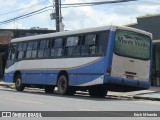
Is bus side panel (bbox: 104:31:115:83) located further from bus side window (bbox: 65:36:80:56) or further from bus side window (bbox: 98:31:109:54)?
bus side window (bbox: 65:36:80:56)

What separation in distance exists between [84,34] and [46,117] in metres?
11.0

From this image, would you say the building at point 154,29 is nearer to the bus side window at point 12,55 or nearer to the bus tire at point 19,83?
the bus side window at point 12,55

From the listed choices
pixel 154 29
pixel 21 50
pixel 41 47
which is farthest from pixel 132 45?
pixel 154 29

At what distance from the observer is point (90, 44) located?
2431 centimetres

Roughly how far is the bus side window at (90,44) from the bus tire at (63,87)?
7.01 ft

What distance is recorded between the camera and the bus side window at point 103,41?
76.0 feet

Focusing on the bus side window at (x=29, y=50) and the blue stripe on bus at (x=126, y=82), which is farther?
the bus side window at (x=29, y=50)

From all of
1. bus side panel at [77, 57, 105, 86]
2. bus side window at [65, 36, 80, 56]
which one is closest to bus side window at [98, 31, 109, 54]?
bus side panel at [77, 57, 105, 86]

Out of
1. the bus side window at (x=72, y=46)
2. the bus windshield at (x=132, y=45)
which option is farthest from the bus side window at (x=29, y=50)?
the bus windshield at (x=132, y=45)

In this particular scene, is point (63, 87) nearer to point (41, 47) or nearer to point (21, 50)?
point (41, 47)

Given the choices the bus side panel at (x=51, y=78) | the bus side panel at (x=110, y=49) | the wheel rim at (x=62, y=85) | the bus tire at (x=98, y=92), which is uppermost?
the bus side panel at (x=110, y=49)

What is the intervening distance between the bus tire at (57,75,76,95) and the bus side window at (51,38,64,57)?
1269 millimetres

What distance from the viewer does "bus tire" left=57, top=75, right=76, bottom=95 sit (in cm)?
2602

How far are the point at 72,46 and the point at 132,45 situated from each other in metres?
3.40
